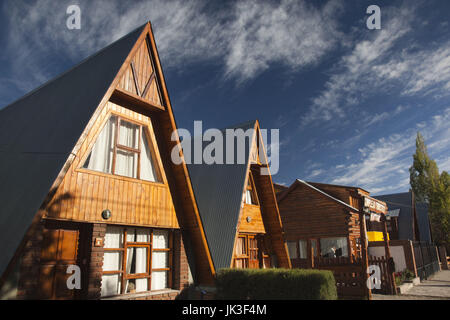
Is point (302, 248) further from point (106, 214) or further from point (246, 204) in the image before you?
point (106, 214)

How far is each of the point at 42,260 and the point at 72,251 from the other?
77 cm

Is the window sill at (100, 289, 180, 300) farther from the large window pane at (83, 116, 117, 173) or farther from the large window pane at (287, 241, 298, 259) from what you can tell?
the large window pane at (287, 241, 298, 259)

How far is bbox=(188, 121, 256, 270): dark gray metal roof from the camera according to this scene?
12990 millimetres

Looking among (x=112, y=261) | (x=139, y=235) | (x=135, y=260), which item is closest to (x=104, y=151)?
(x=139, y=235)

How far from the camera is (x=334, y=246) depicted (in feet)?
79.7

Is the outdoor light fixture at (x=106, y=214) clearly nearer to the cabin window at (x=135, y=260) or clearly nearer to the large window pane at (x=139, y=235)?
the cabin window at (x=135, y=260)

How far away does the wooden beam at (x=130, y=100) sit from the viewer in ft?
30.7

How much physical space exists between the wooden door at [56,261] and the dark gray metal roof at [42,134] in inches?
52.2

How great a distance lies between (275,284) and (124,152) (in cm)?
578

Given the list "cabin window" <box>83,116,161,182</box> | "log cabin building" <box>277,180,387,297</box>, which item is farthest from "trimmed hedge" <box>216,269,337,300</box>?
"log cabin building" <box>277,180,387,297</box>

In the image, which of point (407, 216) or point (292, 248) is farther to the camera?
point (407, 216)

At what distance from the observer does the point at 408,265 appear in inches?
885

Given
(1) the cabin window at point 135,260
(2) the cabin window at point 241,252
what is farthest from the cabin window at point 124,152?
(2) the cabin window at point 241,252

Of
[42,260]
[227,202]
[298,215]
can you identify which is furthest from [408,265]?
[42,260]
